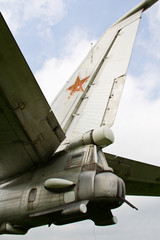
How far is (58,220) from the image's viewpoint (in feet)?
16.7

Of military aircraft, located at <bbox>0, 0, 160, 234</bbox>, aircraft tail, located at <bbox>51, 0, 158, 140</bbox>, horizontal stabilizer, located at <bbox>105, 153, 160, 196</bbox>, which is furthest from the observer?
horizontal stabilizer, located at <bbox>105, 153, 160, 196</bbox>

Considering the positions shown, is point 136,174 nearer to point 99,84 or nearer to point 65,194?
point 99,84

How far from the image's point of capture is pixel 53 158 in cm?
596

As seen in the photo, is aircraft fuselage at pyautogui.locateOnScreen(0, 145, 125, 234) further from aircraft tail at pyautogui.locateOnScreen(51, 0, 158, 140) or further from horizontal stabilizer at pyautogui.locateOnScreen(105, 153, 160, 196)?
horizontal stabilizer at pyautogui.locateOnScreen(105, 153, 160, 196)

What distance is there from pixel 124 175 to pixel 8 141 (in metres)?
3.67

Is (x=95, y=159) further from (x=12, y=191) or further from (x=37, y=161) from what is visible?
(x=12, y=191)

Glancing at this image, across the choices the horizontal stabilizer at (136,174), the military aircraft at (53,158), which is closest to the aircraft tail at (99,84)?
the military aircraft at (53,158)

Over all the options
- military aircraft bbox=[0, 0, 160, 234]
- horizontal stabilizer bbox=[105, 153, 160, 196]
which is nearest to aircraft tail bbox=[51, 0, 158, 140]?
military aircraft bbox=[0, 0, 160, 234]

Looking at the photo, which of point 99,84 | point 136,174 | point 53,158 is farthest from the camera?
point 99,84

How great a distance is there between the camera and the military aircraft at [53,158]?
4.62 meters

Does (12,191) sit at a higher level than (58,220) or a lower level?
higher

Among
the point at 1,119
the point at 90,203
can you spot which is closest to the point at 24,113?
the point at 1,119

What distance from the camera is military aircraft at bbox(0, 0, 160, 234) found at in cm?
462

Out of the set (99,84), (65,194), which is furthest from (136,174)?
(65,194)
